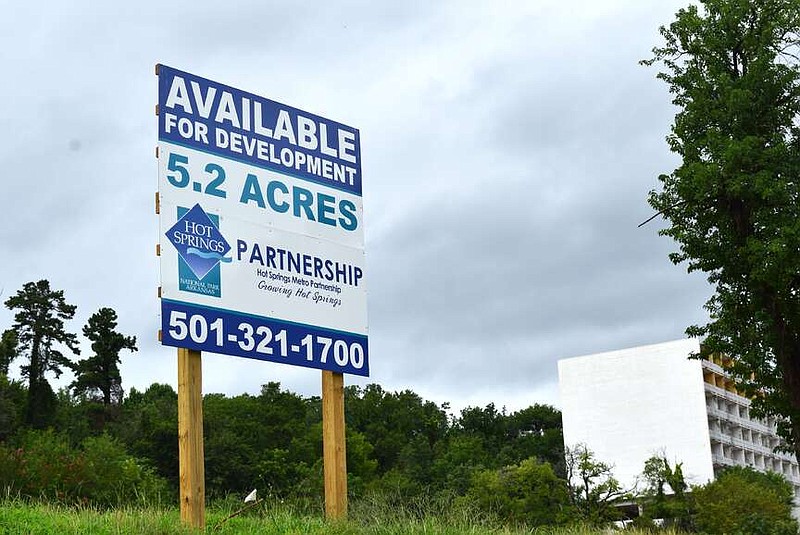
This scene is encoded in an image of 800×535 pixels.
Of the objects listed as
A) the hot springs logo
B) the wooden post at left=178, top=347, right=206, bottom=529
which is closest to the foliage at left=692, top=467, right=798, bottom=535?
the hot springs logo

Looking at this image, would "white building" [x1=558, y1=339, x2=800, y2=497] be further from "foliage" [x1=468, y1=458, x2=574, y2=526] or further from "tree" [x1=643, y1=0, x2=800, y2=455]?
"tree" [x1=643, y1=0, x2=800, y2=455]

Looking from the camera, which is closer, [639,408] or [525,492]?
[525,492]

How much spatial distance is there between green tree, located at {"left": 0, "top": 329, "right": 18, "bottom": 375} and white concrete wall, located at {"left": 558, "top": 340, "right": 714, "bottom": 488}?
4437cm

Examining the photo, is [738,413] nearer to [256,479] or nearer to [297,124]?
[256,479]

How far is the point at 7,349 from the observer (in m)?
62.7

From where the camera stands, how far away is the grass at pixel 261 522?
11.4 metres

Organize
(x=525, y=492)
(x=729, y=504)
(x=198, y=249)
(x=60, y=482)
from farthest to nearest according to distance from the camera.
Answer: (x=729, y=504)
(x=525, y=492)
(x=60, y=482)
(x=198, y=249)

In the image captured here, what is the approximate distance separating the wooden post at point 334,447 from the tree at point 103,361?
67675 millimetres

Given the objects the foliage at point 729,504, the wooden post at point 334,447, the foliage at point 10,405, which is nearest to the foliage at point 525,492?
the foliage at point 729,504

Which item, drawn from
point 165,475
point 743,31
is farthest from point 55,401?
point 743,31

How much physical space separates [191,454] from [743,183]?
51.9 feet

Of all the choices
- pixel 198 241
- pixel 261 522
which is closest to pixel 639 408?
pixel 261 522

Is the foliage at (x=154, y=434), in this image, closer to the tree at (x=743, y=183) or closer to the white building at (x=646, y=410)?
the white building at (x=646, y=410)

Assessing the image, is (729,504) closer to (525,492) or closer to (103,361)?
(525,492)
